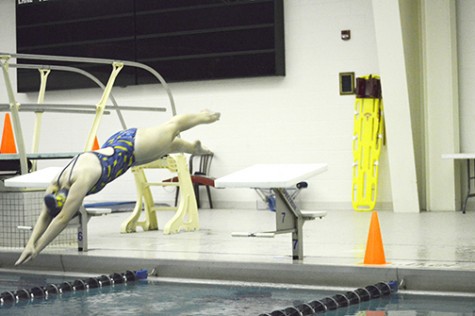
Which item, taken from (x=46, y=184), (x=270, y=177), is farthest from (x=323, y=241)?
(x=46, y=184)

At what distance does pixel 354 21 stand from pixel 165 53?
10.6 ft

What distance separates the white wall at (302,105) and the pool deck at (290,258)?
2.58 m

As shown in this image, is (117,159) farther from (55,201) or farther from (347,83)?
(347,83)

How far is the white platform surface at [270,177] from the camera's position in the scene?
6.59m

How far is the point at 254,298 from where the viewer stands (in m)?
6.31

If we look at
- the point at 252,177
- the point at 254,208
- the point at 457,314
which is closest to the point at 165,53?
the point at 254,208

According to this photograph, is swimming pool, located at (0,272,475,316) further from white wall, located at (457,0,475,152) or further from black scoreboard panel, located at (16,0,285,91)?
black scoreboard panel, located at (16,0,285,91)

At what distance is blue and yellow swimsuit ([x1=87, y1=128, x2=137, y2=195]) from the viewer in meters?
5.97

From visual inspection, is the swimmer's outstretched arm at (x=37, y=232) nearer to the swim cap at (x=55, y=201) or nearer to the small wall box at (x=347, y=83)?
the swim cap at (x=55, y=201)

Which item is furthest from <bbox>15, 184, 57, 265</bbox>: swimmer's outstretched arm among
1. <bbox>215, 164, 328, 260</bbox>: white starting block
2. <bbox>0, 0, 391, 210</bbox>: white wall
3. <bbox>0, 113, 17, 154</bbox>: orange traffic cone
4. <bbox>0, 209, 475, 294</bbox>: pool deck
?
<bbox>0, 0, 391, 210</bbox>: white wall

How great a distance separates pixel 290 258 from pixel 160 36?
772 cm

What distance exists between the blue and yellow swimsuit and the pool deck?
1.38 meters

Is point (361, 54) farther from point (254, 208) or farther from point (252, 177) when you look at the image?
point (252, 177)

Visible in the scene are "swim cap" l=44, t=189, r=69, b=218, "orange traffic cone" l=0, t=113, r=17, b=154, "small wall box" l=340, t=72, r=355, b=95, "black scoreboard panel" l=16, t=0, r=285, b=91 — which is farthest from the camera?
"black scoreboard panel" l=16, t=0, r=285, b=91
